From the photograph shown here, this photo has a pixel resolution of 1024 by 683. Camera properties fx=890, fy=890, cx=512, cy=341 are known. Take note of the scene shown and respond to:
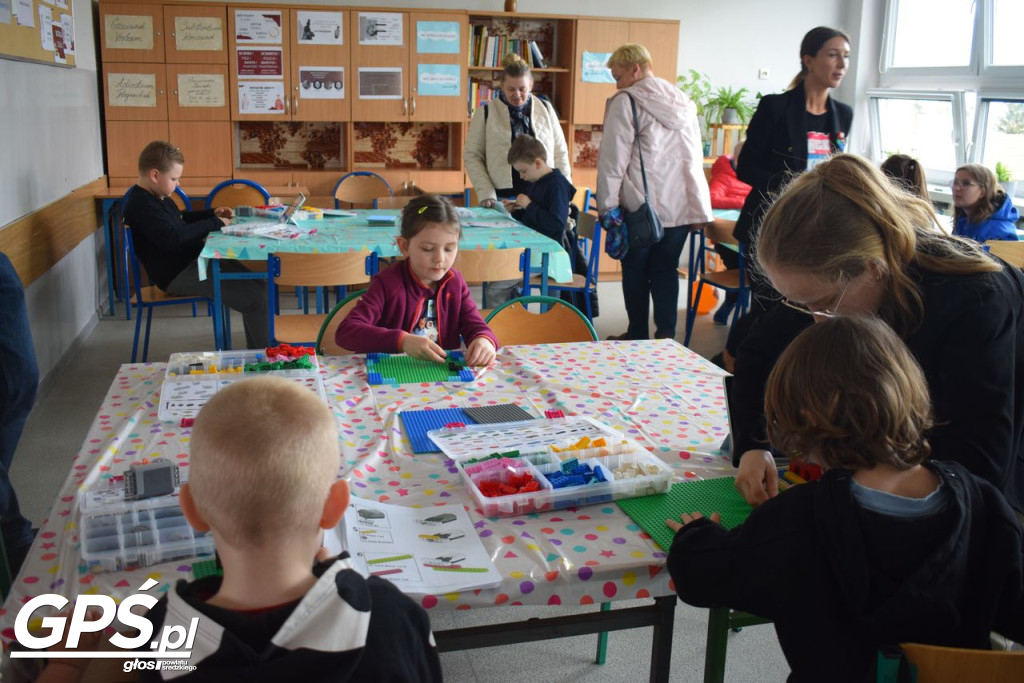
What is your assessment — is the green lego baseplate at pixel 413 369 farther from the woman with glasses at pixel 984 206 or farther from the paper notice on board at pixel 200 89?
the paper notice on board at pixel 200 89

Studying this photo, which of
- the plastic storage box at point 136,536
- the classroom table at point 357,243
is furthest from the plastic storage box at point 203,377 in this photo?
the classroom table at point 357,243

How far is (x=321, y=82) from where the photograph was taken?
241 inches

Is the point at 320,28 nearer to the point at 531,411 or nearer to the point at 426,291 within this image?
the point at 426,291

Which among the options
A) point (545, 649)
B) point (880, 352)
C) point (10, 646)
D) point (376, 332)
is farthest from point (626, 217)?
point (10, 646)

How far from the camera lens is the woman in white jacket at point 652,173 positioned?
4320mm

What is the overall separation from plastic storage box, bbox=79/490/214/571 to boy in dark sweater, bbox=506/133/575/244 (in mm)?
3362

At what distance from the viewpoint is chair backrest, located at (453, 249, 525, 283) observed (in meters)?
3.61

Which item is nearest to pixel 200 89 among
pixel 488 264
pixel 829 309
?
pixel 488 264

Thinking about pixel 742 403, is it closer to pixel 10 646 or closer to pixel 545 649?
pixel 545 649

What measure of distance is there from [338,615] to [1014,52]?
6.38 meters

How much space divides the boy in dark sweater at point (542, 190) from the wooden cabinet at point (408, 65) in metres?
1.94

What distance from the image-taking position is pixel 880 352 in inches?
46.9

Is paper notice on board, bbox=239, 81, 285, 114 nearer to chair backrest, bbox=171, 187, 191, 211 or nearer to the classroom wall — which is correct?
chair backrest, bbox=171, 187, 191, 211
